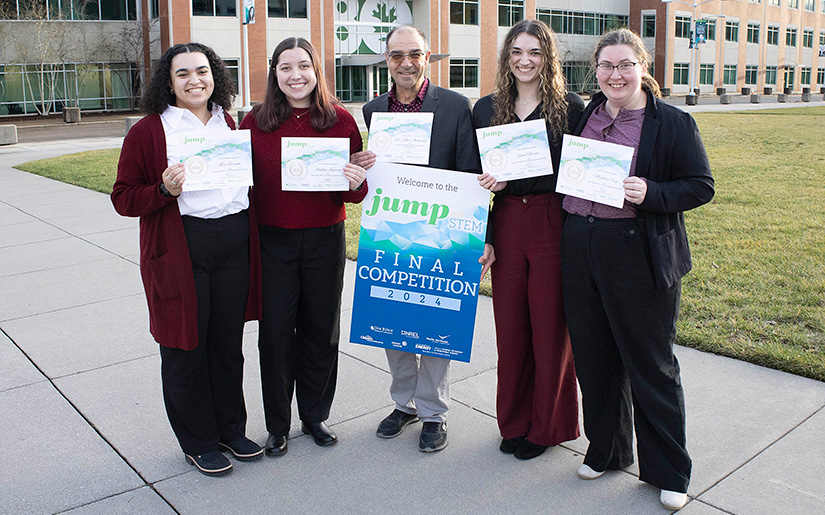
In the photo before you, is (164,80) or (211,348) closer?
(164,80)

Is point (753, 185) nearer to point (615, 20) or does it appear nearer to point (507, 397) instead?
point (507, 397)

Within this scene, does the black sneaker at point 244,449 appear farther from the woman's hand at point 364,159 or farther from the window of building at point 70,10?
the window of building at point 70,10

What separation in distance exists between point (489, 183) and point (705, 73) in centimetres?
7058

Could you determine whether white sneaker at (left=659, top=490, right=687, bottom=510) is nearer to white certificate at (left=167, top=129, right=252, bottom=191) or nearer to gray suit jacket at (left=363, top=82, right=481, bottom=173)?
gray suit jacket at (left=363, top=82, right=481, bottom=173)

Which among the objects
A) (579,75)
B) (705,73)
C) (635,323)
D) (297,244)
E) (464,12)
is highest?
(464,12)

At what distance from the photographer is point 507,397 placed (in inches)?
156

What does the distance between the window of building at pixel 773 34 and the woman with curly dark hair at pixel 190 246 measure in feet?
271

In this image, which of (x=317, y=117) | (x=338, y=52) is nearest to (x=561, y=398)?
(x=317, y=117)

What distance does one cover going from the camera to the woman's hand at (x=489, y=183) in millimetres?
3754

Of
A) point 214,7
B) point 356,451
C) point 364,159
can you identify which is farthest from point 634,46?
point 214,7

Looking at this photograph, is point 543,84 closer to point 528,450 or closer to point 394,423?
point 528,450

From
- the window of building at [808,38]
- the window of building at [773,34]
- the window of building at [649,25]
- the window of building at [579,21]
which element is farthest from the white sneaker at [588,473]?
the window of building at [808,38]

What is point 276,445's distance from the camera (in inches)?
158

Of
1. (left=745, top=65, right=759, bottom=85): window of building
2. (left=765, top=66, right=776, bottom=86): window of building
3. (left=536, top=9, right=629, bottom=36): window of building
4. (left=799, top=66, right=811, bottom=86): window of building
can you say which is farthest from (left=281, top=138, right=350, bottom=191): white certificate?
(left=799, top=66, right=811, bottom=86): window of building
